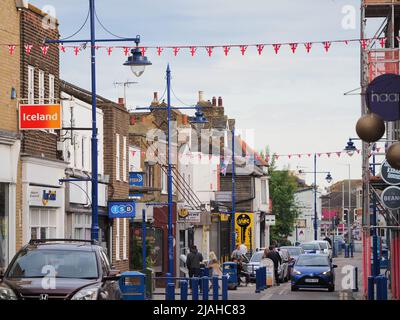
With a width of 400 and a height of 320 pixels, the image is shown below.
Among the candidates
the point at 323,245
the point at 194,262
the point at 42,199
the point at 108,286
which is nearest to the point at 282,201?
the point at 323,245

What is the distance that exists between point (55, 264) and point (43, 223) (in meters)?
17.1

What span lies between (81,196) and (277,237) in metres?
62.6

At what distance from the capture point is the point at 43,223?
36781mm

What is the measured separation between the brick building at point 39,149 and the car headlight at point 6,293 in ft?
51.7

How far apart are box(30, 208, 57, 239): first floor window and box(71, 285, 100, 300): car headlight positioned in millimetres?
16976

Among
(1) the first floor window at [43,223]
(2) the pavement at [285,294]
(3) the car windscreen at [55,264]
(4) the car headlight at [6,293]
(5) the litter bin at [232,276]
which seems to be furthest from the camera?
(5) the litter bin at [232,276]

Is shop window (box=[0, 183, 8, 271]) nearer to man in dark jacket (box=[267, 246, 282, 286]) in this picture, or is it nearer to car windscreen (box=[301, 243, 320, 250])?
man in dark jacket (box=[267, 246, 282, 286])

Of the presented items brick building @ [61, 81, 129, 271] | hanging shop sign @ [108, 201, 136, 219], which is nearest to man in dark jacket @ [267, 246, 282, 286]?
brick building @ [61, 81, 129, 271]

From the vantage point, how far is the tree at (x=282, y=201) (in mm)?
105062

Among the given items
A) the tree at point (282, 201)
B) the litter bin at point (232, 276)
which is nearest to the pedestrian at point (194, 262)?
the litter bin at point (232, 276)

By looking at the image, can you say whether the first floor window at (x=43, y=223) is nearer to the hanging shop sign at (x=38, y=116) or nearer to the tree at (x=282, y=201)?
the hanging shop sign at (x=38, y=116)
